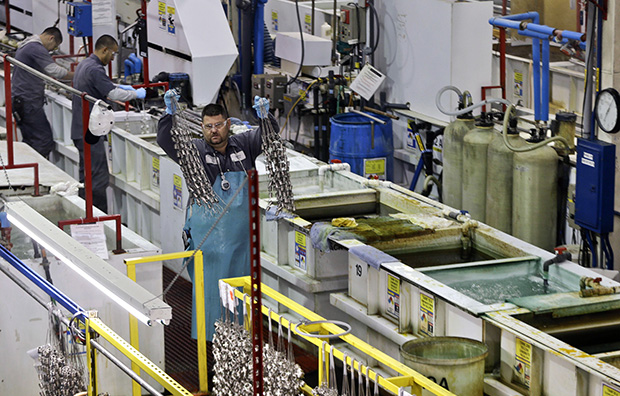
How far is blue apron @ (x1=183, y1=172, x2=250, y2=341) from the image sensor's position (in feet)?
19.2

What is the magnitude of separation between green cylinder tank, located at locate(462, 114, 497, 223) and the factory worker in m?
1.77

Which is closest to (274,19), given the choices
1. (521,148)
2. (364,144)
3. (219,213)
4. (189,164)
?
(364,144)

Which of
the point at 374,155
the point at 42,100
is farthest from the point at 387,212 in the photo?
the point at 42,100

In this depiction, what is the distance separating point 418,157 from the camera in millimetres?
8336

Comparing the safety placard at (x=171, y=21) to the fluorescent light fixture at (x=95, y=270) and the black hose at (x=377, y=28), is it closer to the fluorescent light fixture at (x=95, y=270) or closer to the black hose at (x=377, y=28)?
the black hose at (x=377, y=28)

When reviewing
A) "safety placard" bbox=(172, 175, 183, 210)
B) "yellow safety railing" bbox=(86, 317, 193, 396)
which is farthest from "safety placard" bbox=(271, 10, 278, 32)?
"yellow safety railing" bbox=(86, 317, 193, 396)

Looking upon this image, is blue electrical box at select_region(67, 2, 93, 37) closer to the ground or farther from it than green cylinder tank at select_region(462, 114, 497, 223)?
farther from it

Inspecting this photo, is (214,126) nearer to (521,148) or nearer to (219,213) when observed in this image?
(219,213)

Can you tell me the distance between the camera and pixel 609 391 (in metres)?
4.09

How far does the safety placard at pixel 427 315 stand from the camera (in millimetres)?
5004

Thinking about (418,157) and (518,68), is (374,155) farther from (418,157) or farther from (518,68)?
(518,68)

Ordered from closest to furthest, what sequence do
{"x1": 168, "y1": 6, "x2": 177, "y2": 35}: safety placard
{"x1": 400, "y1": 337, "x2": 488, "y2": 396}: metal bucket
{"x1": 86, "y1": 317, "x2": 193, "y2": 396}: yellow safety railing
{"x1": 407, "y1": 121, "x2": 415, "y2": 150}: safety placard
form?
{"x1": 86, "y1": 317, "x2": 193, "y2": 396}: yellow safety railing → {"x1": 400, "y1": 337, "x2": 488, "y2": 396}: metal bucket → {"x1": 168, "y1": 6, "x2": 177, "y2": 35}: safety placard → {"x1": 407, "y1": 121, "x2": 415, "y2": 150}: safety placard

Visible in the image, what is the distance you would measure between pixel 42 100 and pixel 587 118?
4.87 m

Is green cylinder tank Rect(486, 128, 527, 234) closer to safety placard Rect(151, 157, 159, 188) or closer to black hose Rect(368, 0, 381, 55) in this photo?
black hose Rect(368, 0, 381, 55)
